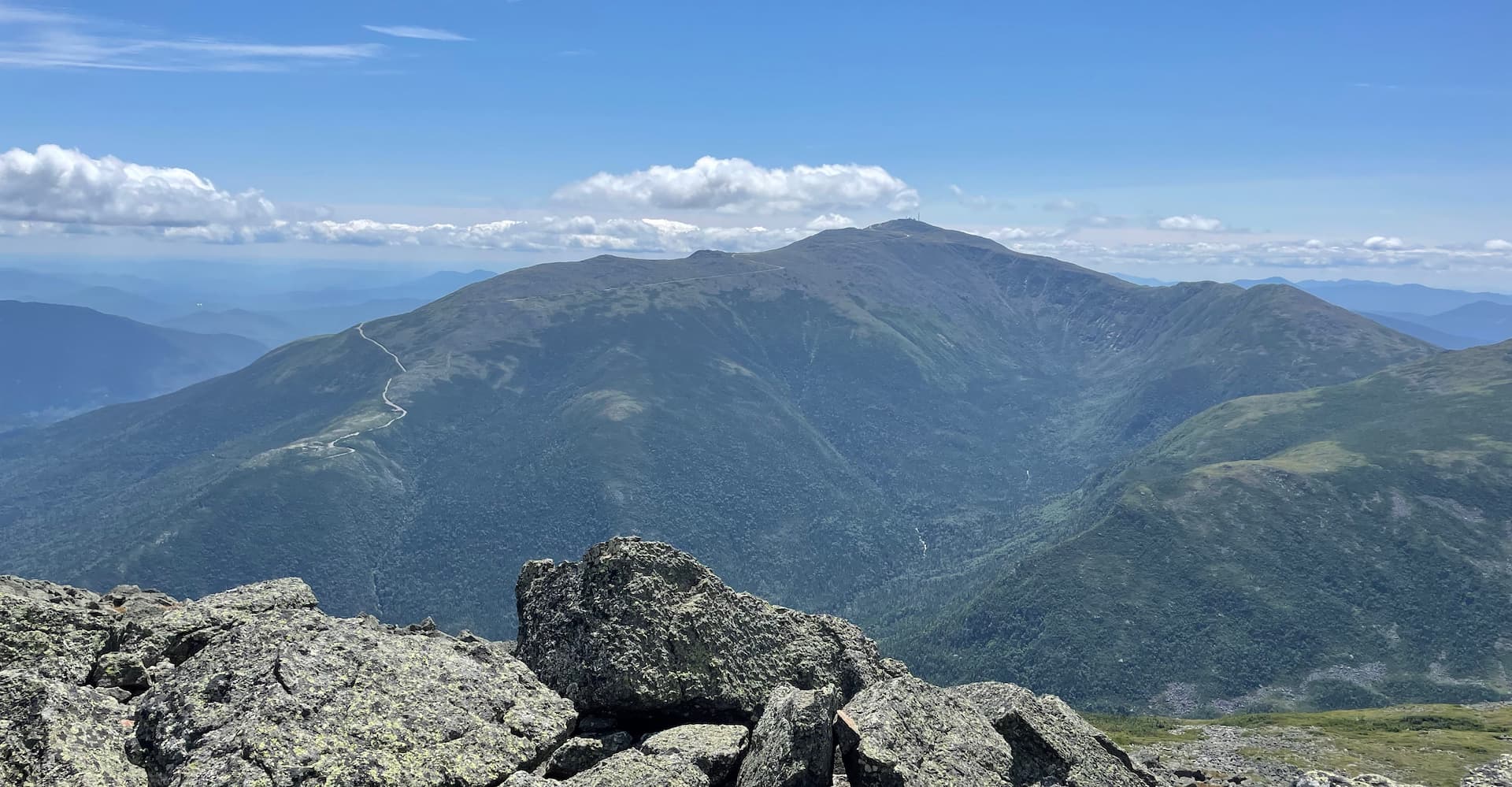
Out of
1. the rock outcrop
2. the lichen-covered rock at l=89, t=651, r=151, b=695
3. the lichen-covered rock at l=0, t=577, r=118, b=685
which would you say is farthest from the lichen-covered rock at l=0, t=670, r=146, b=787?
the lichen-covered rock at l=0, t=577, r=118, b=685

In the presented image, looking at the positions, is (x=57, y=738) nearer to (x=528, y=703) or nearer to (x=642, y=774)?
(x=528, y=703)

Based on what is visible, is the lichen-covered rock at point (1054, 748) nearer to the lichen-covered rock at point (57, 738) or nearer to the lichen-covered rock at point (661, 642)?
the lichen-covered rock at point (661, 642)

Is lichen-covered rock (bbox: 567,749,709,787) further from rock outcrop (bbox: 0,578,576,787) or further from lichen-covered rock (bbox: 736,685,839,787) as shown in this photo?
rock outcrop (bbox: 0,578,576,787)

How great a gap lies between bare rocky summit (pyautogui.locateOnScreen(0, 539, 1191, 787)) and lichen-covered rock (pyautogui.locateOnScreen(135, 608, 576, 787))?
0.06 metres

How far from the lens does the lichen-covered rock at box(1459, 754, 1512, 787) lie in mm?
27531

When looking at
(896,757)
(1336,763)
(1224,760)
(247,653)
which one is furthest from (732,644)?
(1336,763)

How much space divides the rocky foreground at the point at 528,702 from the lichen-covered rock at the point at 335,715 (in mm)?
64

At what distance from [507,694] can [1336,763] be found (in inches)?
6195

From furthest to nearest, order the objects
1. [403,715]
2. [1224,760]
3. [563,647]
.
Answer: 1. [1224,760]
2. [563,647]
3. [403,715]

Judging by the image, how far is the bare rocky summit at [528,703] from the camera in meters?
20.7

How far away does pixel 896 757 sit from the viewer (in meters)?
24.8

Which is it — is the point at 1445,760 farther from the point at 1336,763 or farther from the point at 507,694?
the point at 507,694

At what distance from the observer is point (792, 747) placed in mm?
22828

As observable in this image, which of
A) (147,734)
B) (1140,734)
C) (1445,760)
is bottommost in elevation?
(1140,734)
